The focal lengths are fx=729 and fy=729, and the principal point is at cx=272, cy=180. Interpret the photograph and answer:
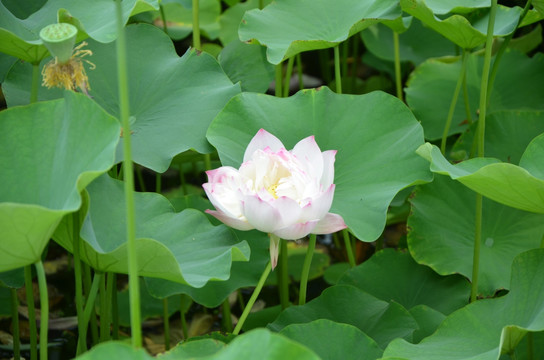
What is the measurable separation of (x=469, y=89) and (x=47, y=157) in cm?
122

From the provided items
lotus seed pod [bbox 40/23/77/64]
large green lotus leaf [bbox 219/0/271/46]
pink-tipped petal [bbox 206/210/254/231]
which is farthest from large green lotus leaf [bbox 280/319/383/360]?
large green lotus leaf [bbox 219/0/271/46]

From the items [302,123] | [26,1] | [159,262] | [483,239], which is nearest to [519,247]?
[483,239]

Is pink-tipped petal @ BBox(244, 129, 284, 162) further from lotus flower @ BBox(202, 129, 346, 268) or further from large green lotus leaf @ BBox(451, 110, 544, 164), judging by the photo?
large green lotus leaf @ BBox(451, 110, 544, 164)

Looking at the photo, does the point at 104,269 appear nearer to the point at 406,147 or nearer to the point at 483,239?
the point at 406,147

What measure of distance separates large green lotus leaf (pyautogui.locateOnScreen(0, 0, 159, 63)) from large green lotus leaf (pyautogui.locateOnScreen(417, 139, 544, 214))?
1.79 ft

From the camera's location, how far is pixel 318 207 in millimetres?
983

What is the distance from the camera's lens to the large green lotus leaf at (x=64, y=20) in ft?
3.76

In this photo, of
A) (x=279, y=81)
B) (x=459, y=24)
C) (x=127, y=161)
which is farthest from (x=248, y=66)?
(x=127, y=161)

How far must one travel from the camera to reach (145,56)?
1.38m

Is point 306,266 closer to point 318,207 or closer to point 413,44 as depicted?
point 318,207

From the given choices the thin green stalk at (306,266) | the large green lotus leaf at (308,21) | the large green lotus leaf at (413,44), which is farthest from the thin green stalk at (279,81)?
the large green lotus leaf at (413,44)

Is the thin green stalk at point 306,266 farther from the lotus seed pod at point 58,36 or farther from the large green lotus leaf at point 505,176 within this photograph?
the lotus seed pod at point 58,36

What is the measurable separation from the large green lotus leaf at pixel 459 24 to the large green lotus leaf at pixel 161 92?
37cm

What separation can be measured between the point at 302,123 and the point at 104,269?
0.44 m
